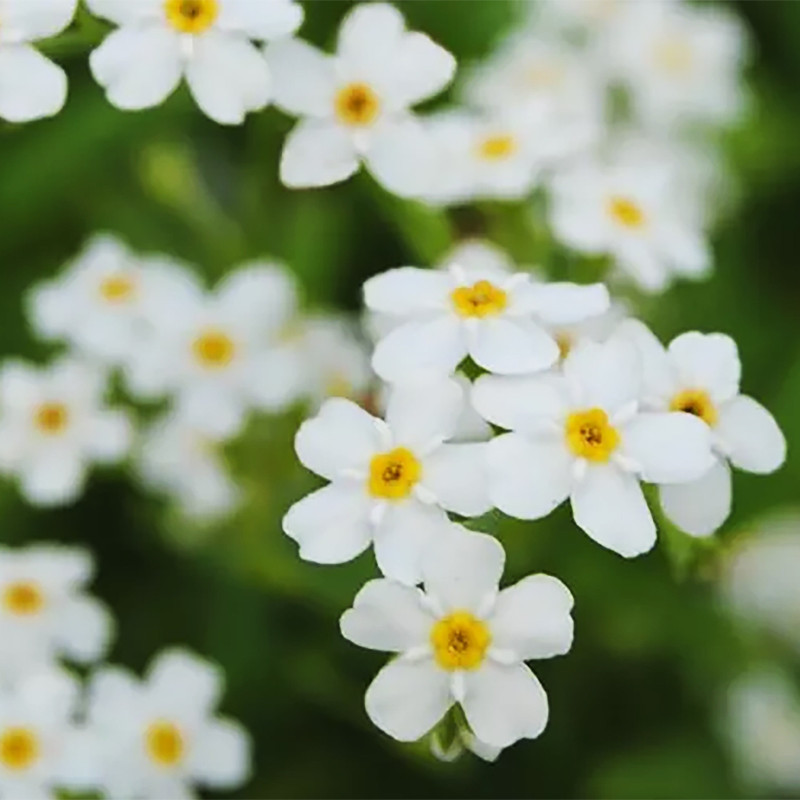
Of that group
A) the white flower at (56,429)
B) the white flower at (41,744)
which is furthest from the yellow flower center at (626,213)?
the white flower at (41,744)

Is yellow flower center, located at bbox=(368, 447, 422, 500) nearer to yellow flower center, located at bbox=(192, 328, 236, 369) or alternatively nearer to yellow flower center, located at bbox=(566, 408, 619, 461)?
yellow flower center, located at bbox=(566, 408, 619, 461)

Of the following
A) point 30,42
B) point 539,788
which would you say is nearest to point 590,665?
point 539,788

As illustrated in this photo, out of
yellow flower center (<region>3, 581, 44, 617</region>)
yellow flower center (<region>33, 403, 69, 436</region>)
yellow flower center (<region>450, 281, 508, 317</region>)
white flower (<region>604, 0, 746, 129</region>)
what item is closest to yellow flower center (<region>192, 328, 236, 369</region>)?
yellow flower center (<region>33, 403, 69, 436</region>)

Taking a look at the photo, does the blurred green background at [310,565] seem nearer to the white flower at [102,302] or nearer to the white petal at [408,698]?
the white flower at [102,302]

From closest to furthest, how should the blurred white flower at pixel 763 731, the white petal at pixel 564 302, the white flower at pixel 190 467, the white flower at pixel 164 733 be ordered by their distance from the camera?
the white petal at pixel 564 302 → the white flower at pixel 164 733 → the white flower at pixel 190 467 → the blurred white flower at pixel 763 731

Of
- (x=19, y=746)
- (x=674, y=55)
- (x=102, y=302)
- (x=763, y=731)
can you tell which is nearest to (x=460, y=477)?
(x=19, y=746)

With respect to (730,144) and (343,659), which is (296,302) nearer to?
(343,659)
